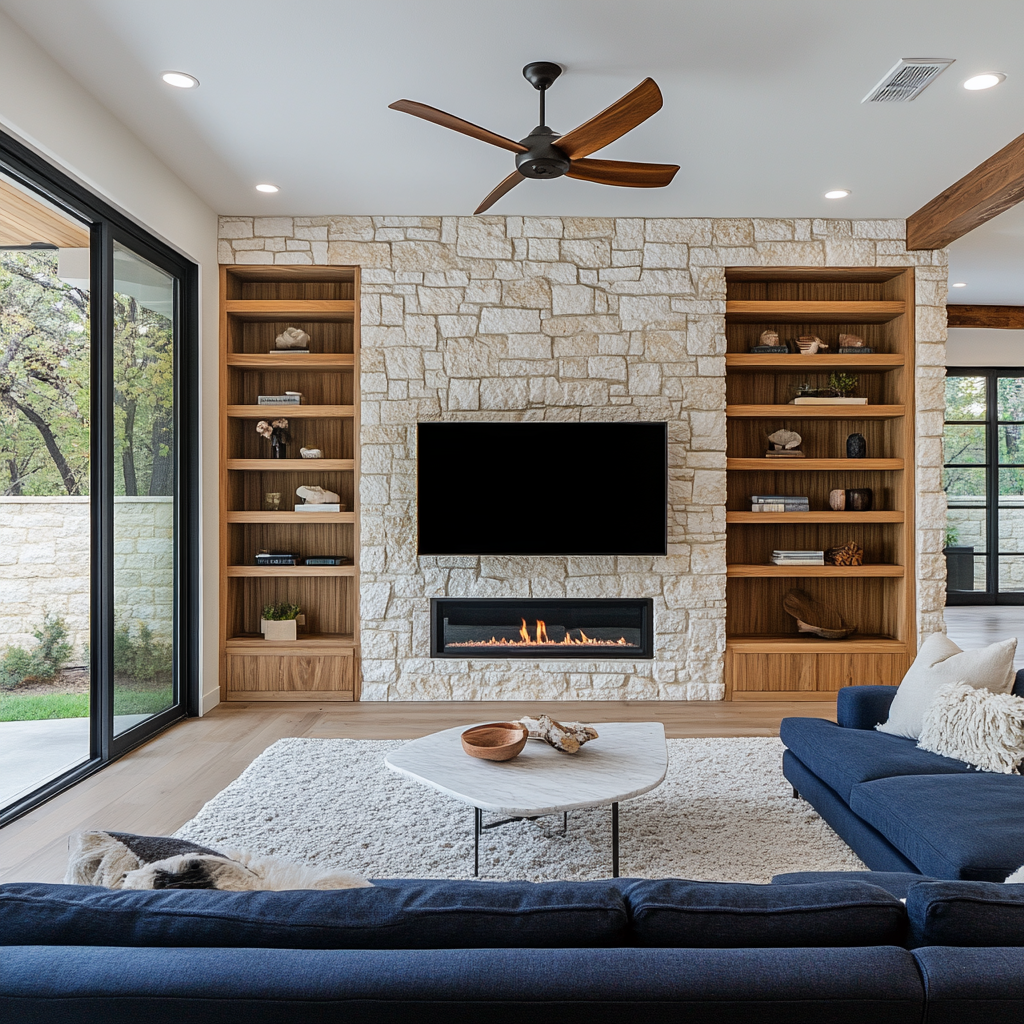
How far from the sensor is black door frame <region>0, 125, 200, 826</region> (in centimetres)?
315

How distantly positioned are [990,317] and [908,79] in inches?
202

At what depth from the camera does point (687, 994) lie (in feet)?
2.79

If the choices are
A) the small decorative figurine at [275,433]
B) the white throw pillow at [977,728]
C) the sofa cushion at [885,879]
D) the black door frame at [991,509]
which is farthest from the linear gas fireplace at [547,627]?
the black door frame at [991,509]

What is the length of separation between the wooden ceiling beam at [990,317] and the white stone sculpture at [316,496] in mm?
5984

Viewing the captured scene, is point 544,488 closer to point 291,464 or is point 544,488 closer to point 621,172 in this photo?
point 291,464

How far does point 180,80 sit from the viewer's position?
10.1 ft

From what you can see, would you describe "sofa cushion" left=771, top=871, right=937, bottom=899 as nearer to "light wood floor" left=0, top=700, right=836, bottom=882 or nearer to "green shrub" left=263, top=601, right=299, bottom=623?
"light wood floor" left=0, top=700, right=836, bottom=882

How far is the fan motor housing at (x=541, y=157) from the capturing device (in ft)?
9.57

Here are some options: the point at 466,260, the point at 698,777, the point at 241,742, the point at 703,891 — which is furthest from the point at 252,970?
the point at 466,260

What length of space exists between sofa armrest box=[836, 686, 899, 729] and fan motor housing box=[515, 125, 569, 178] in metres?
2.30

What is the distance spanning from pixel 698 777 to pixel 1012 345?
22.4ft

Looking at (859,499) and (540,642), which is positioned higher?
(859,499)

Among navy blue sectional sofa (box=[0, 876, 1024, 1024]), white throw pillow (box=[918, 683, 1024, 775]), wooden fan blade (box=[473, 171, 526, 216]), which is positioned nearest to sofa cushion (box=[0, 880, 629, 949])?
navy blue sectional sofa (box=[0, 876, 1024, 1024])

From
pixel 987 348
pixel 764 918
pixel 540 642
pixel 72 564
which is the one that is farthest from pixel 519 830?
pixel 987 348
